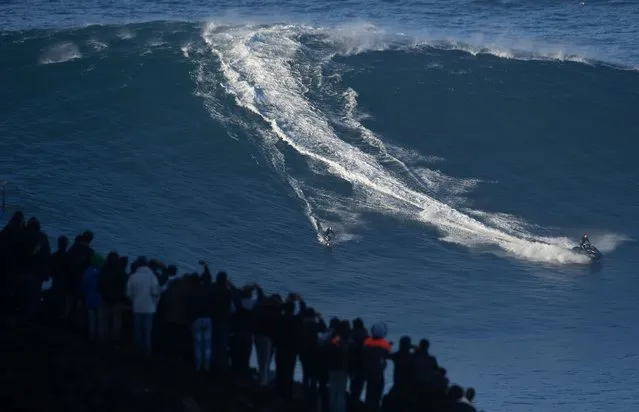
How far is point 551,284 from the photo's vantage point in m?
27.3

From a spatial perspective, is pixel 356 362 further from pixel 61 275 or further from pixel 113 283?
A: pixel 61 275

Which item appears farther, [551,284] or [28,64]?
[28,64]

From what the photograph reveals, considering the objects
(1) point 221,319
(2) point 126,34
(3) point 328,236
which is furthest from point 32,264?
(2) point 126,34

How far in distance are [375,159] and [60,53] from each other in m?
11.6

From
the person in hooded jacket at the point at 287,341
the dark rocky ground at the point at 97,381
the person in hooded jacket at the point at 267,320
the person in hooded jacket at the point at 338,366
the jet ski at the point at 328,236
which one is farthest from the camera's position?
the jet ski at the point at 328,236

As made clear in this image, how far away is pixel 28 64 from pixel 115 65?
8.13ft

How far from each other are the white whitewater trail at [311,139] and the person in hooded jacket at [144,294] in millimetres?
12783

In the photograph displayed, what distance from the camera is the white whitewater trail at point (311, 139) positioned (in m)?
29.9

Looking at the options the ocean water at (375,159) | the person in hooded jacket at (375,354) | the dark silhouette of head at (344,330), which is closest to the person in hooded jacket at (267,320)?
the dark silhouette of head at (344,330)

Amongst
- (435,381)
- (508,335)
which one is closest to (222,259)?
(508,335)

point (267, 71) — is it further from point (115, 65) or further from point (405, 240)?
point (405, 240)

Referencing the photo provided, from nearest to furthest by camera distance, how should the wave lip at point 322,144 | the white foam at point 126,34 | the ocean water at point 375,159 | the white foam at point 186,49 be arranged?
the ocean water at point 375,159 < the wave lip at point 322,144 < the white foam at point 186,49 < the white foam at point 126,34

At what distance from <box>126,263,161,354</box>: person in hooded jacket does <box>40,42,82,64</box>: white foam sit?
918 inches

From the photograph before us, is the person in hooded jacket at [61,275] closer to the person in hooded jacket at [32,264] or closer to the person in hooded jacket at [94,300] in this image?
the person in hooded jacket at [32,264]
